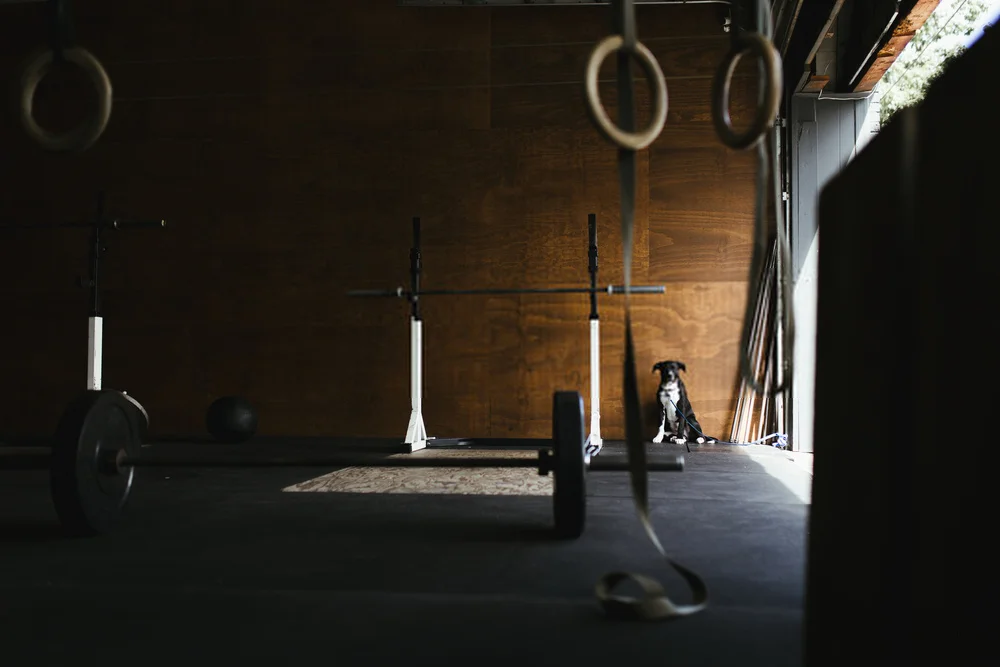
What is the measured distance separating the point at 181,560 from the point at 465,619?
894 mm

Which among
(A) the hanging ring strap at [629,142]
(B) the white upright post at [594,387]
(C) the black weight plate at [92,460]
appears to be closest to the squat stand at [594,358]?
(B) the white upright post at [594,387]

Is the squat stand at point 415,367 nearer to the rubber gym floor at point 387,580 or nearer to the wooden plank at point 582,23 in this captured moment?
the rubber gym floor at point 387,580

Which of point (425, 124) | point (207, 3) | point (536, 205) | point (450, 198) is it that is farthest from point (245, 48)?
point (536, 205)

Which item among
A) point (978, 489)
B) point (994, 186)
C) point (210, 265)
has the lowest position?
point (978, 489)

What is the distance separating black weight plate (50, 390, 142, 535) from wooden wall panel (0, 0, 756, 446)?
2.79 metres

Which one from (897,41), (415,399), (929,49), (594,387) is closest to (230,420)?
(415,399)

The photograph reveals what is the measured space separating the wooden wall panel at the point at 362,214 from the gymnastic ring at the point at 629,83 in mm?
3836

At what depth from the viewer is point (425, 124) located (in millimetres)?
5227

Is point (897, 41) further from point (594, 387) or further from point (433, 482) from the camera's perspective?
point (433, 482)

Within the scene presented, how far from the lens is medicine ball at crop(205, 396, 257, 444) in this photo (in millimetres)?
4590

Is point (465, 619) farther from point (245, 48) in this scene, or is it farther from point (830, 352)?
point (245, 48)

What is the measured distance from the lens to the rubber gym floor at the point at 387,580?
1.30 m

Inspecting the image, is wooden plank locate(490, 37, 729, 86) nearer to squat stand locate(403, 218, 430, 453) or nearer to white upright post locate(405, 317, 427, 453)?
squat stand locate(403, 218, 430, 453)

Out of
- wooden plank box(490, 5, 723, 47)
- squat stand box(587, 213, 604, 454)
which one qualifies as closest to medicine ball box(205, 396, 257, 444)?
squat stand box(587, 213, 604, 454)
